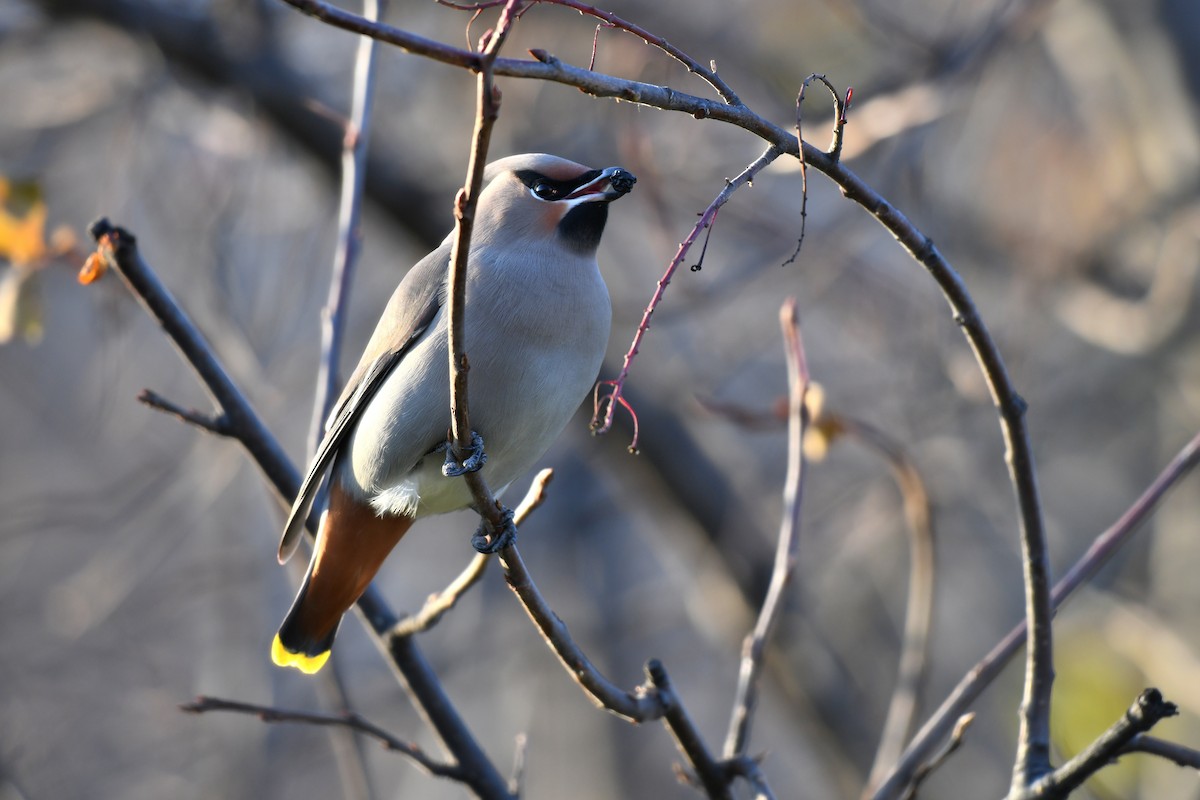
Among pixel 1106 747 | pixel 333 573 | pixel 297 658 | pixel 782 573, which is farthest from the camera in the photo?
pixel 297 658

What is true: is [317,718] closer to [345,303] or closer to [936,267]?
[345,303]

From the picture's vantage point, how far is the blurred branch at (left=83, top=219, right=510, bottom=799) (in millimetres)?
2854

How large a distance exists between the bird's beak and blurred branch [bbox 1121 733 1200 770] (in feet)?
5.06

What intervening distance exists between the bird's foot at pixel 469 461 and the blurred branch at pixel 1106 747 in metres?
1.20

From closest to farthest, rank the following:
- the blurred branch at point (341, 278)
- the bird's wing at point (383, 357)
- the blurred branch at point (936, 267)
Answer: the blurred branch at point (936, 267) → the bird's wing at point (383, 357) → the blurred branch at point (341, 278)

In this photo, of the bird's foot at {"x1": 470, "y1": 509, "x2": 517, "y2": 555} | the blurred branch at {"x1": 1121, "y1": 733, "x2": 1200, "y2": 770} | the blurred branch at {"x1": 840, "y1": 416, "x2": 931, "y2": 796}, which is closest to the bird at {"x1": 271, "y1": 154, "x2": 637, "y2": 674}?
the bird's foot at {"x1": 470, "y1": 509, "x2": 517, "y2": 555}

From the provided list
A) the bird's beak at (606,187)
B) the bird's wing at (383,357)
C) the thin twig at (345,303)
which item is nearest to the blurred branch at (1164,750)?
the bird's beak at (606,187)

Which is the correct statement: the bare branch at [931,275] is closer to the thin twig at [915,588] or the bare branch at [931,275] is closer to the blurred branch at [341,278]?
the thin twig at [915,588]

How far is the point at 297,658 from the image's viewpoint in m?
3.54

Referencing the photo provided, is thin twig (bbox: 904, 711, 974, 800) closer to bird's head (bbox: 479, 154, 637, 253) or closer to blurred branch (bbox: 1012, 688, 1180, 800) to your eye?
blurred branch (bbox: 1012, 688, 1180, 800)

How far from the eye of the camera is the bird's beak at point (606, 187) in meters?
2.95

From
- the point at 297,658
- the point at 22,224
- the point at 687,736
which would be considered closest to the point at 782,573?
the point at 687,736

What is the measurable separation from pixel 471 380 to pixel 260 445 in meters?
0.55

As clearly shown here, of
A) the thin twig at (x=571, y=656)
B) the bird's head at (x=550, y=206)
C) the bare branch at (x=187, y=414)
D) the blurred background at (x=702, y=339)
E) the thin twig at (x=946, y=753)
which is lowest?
the thin twig at (x=946, y=753)
